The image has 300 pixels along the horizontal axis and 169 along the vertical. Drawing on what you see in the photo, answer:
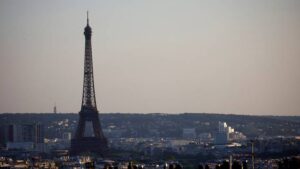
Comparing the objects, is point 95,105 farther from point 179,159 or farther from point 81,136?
point 179,159

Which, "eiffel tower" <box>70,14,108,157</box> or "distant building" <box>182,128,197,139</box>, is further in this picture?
"distant building" <box>182,128,197,139</box>

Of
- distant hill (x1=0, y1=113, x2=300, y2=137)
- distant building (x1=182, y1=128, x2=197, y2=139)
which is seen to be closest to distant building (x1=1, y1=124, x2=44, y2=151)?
distant hill (x1=0, y1=113, x2=300, y2=137)

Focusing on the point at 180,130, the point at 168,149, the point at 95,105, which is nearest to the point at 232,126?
the point at 180,130

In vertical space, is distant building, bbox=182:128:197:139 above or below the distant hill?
below

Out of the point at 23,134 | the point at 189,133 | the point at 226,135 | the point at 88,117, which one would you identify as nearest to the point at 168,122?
the point at 189,133

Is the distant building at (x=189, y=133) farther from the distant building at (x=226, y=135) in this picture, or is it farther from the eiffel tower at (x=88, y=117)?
the eiffel tower at (x=88, y=117)

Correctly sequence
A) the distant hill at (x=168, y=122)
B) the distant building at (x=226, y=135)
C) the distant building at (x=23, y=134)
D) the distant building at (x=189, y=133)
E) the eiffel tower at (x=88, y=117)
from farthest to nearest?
1. the distant hill at (x=168, y=122)
2. the distant building at (x=189, y=133)
3. the distant building at (x=226, y=135)
4. the distant building at (x=23, y=134)
5. the eiffel tower at (x=88, y=117)

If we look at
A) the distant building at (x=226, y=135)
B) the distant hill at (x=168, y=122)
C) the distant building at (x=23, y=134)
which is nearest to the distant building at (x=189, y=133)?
the distant hill at (x=168, y=122)

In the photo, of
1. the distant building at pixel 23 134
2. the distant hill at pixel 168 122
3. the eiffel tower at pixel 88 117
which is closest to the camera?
the eiffel tower at pixel 88 117

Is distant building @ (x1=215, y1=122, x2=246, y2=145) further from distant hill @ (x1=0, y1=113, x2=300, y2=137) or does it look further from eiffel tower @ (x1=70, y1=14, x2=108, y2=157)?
eiffel tower @ (x1=70, y1=14, x2=108, y2=157)
